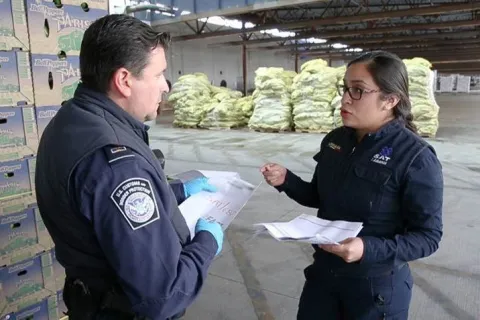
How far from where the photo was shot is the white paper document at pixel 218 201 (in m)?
1.35

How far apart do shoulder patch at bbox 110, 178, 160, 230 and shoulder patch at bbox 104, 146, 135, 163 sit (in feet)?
0.18

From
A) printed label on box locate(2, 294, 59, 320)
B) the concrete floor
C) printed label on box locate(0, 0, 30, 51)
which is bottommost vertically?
the concrete floor

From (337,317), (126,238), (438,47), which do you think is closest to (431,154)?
(337,317)

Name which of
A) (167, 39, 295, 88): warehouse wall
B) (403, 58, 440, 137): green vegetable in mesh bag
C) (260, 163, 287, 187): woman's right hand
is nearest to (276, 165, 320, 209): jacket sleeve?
(260, 163, 287, 187): woman's right hand

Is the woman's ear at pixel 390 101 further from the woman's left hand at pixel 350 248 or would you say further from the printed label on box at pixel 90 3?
the printed label on box at pixel 90 3

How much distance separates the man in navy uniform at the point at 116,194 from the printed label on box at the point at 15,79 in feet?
3.50

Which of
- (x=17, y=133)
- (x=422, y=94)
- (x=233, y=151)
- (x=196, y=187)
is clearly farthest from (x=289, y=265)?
(x=422, y=94)

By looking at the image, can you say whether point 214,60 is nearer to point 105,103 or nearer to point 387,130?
point 387,130

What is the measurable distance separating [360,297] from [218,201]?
24.6 inches

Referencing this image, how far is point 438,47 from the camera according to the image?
22266 mm

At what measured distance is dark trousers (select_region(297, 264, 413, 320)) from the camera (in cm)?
140

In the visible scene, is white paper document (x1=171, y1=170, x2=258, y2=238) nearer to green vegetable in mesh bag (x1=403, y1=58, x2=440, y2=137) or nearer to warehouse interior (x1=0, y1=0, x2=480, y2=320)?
warehouse interior (x1=0, y1=0, x2=480, y2=320)

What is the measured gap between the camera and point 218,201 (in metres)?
1.51

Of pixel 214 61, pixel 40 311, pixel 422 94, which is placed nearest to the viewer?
pixel 40 311
